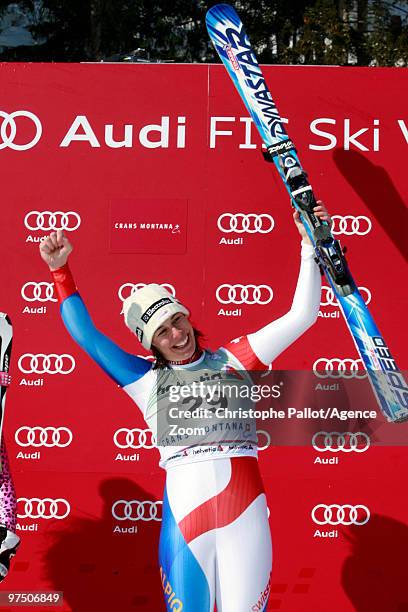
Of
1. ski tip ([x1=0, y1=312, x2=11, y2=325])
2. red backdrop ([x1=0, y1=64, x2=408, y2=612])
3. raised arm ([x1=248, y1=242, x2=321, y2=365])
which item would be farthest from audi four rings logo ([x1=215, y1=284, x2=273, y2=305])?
ski tip ([x1=0, y1=312, x2=11, y2=325])

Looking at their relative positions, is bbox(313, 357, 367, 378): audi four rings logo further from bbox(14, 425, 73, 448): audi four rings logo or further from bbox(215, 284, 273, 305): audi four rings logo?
bbox(14, 425, 73, 448): audi four rings logo

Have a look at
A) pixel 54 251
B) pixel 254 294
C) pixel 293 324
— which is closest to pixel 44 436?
pixel 54 251

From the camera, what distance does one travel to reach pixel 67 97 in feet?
14.3

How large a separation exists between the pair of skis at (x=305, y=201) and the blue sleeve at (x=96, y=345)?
3.32 feet

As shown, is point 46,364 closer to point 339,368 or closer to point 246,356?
point 246,356

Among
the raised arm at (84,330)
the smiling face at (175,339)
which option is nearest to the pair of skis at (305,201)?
the smiling face at (175,339)

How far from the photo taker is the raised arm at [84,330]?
3.48 meters

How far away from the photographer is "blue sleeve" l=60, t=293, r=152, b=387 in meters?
3.48

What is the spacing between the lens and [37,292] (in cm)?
434

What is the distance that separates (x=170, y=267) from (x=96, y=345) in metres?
0.94

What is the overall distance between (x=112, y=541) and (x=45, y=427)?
661 millimetres

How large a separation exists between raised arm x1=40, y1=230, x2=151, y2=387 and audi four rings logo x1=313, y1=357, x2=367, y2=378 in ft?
3.55

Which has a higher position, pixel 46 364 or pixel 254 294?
pixel 254 294

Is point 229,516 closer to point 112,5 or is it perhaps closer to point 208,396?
point 208,396
